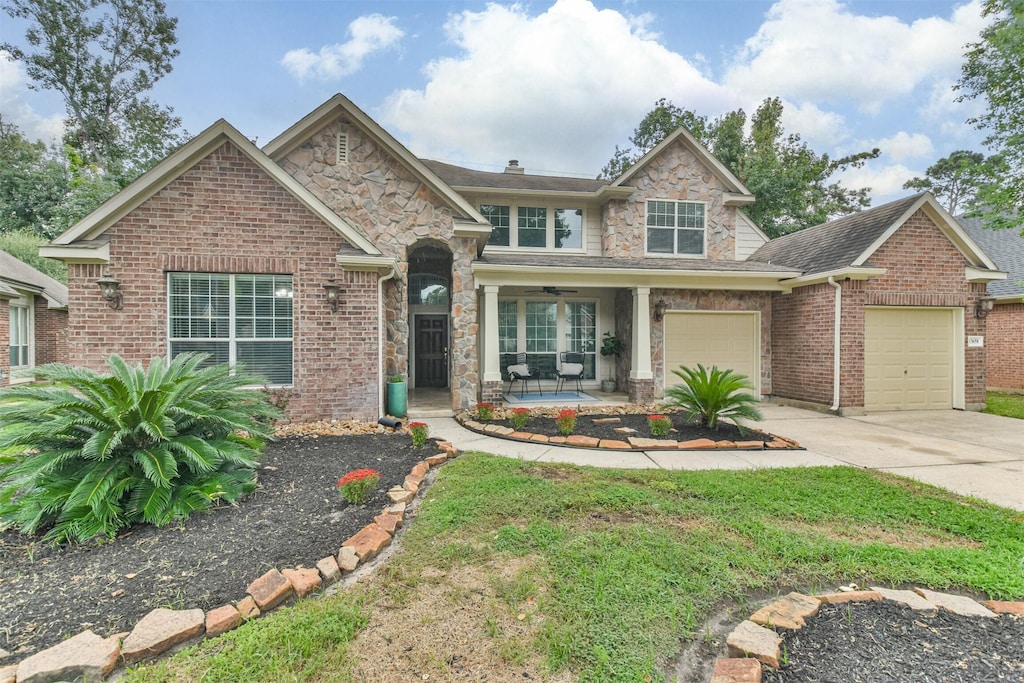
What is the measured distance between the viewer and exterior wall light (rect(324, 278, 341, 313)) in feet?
23.6

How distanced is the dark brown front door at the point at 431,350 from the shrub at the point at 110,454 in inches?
318

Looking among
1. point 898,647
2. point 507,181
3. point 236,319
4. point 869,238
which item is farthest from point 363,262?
point 869,238

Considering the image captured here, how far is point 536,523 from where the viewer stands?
3568 millimetres

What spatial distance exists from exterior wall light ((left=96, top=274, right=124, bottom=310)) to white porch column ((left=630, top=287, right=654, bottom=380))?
9445mm

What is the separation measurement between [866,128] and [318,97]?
2427 cm

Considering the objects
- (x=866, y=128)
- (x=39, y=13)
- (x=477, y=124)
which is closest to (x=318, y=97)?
(x=477, y=124)

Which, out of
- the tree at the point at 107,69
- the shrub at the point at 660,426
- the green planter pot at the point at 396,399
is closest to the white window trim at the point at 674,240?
the shrub at the point at 660,426

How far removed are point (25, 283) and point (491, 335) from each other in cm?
1542

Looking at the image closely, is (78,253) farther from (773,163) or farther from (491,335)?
(773,163)

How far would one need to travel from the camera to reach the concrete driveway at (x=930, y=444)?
4859 mm

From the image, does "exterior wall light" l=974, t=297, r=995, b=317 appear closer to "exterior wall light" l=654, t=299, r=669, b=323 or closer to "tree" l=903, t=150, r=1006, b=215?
"exterior wall light" l=654, t=299, r=669, b=323

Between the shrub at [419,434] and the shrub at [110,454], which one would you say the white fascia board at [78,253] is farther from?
the shrub at [419,434]

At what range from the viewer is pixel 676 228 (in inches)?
472

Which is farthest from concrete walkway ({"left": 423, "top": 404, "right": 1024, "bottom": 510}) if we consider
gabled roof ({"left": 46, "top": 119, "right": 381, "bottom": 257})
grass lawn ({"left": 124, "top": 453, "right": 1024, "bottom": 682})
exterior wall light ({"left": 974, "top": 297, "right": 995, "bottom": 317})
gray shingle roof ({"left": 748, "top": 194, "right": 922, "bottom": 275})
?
gabled roof ({"left": 46, "top": 119, "right": 381, "bottom": 257})
